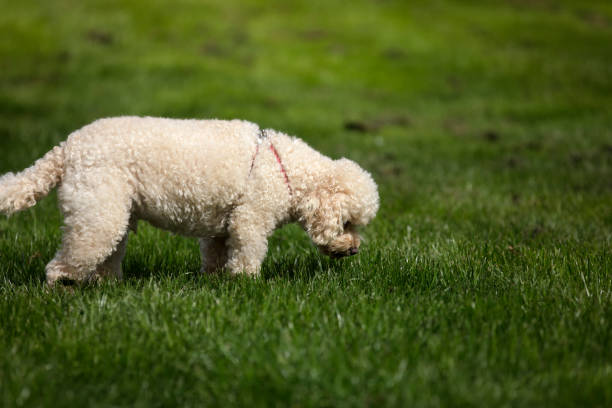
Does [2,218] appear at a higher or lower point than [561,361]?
lower

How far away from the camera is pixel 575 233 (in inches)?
225

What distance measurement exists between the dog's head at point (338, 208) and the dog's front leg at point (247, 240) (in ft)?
1.23

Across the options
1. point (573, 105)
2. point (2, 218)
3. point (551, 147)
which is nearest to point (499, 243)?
point (2, 218)

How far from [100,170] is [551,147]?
10.1m

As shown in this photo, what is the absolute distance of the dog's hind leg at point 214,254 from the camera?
4.74 m

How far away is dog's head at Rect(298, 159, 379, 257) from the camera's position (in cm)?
426

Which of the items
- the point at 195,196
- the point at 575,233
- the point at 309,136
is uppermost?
the point at 195,196

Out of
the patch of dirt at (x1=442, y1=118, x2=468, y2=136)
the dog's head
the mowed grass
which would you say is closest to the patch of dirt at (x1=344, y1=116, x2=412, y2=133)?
the mowed grass

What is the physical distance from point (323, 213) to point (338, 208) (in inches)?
5.0

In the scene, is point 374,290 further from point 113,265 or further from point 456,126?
point 456,126

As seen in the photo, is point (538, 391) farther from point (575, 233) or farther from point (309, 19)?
point (309, 19)

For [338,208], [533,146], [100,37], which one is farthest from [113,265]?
[100,37]

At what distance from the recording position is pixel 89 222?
3.81 meters

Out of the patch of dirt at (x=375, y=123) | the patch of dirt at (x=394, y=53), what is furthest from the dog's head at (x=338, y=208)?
the patch of dirt at (x=394, y=53)
